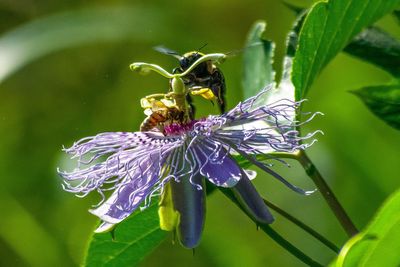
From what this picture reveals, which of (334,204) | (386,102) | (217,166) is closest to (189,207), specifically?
(217,166)

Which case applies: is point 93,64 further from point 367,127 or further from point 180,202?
point 180,202

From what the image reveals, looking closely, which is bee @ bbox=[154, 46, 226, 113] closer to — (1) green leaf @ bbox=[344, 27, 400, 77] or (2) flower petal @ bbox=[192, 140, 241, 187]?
(2) flower petal @ bbox=[192, 140, 241, 187]

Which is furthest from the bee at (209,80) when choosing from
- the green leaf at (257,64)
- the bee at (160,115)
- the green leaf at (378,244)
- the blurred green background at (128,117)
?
the blurred green background at (128,117)

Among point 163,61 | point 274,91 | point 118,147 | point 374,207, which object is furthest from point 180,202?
point 163,61

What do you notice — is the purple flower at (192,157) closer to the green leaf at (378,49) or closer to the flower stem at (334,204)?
the flower stem at (334,204)

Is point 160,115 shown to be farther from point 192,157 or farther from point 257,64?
point 257,64

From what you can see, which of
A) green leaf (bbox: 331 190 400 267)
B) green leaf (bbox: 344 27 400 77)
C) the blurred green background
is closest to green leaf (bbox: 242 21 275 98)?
green leaf (bbox: 344 27 400 77)
